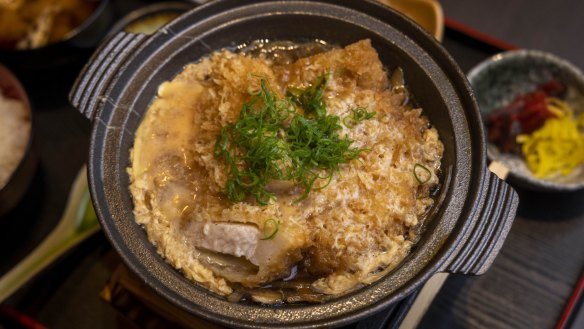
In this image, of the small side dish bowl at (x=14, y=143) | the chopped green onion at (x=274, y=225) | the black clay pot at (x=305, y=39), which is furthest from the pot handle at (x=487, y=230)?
the small side dish bowl at (x=14, y=143)

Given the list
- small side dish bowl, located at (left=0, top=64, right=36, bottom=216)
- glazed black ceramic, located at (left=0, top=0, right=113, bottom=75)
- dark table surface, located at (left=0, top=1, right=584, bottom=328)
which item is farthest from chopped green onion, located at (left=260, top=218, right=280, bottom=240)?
glazed black ceramic, located at (left=0, top=0, right=113, bottom=75)

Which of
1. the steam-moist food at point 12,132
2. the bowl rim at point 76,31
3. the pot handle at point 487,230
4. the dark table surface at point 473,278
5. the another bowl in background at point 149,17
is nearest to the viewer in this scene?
the pot handle at point 487,230

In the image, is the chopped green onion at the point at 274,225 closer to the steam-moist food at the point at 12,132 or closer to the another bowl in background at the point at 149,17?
the steam-moist food at the point at 12,132

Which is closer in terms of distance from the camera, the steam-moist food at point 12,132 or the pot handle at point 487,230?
the pot handle at point 487,230

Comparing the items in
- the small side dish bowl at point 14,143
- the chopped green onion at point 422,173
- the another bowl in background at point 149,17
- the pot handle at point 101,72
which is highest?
the chopped green onion at point 422,173

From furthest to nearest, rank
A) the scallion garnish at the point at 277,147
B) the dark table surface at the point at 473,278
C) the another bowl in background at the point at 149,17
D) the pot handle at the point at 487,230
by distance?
the another bowl in background at the point at 149,17 → the dark table surface at the point at 473,278 → the scallion garnish at the point at 277,147 → the pot handle at the point at 487,230

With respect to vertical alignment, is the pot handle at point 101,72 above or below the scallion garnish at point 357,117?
below

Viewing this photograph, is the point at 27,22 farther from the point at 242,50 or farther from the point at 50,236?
the point at 242,50
